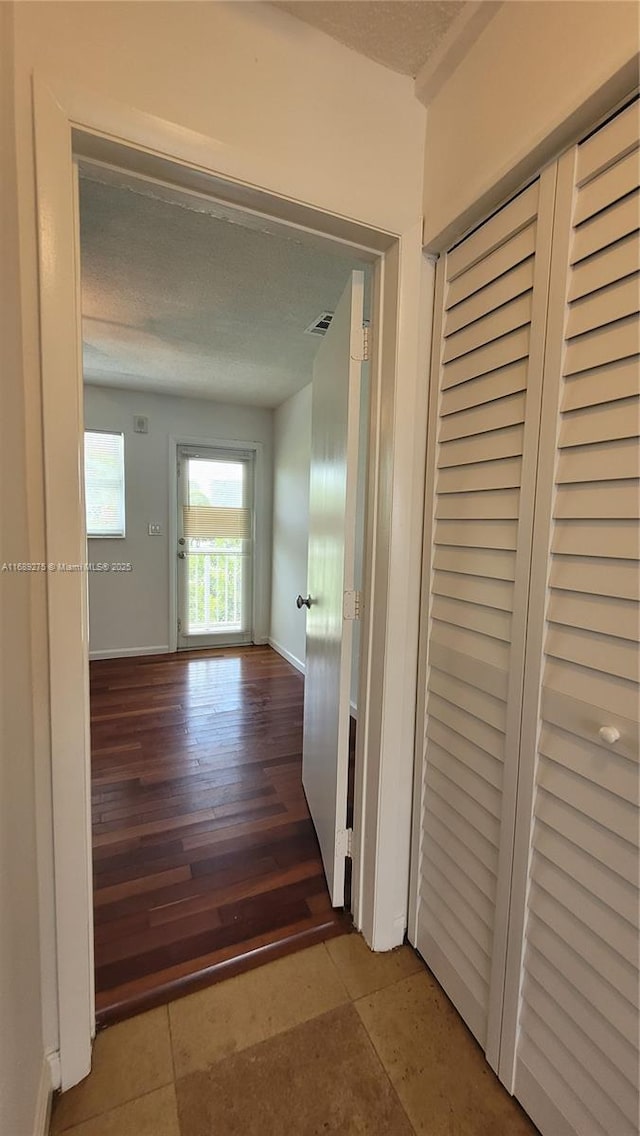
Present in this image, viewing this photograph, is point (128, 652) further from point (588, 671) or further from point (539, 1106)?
point (588, 671)

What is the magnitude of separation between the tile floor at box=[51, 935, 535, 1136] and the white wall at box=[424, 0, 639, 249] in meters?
1.98

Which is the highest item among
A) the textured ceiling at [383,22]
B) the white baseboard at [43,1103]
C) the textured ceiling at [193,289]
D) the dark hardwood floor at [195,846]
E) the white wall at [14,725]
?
the textured ceiling at [193,289]

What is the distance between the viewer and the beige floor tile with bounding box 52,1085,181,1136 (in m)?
0.93

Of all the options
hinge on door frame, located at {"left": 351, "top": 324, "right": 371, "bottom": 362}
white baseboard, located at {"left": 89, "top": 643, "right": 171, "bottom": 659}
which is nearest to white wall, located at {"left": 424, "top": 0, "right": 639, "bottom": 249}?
hinge on door frame, located at {"left": 351, "top": 324, "right": 371, "bottom": 362}

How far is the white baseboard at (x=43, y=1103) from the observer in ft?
2.87

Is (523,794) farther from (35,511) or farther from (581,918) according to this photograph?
(35,511)

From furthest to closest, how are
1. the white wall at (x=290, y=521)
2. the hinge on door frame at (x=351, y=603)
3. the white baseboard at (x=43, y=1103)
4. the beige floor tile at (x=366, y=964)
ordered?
the white wall at (x=290, y=521) < the hinge on door frame at (x=351, y=603) < the beige floor tile at (x=366, y=964) < the white baseboard at (x=43, y=1103)

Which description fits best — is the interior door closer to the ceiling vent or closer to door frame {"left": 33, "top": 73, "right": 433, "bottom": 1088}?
door frame {"left": 33, "top": 73, "right": 433, "bottom": 1088}

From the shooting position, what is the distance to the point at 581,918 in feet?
2.71

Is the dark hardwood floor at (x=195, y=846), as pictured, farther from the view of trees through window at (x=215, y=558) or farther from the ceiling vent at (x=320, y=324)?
the ceiling vent at (x=320, y=324)

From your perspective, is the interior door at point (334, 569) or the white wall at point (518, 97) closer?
the white wall at point (518, 97)

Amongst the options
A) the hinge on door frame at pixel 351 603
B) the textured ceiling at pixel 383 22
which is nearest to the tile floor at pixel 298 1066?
the hinge on door frame at pixel 351 603

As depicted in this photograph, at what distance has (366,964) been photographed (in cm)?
130

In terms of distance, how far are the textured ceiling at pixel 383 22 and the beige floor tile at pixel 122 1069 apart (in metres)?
2.41
